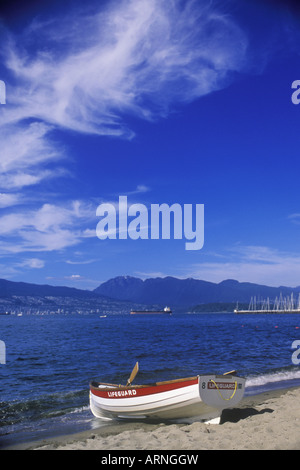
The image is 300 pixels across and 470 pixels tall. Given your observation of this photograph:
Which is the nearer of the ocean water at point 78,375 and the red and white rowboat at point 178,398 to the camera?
the red and white rowboat at point 178,398

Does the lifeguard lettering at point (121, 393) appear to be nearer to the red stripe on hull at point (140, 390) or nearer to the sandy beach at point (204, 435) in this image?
the red stripe on hull at point (140, 390)

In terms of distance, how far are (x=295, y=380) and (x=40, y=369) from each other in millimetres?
20224

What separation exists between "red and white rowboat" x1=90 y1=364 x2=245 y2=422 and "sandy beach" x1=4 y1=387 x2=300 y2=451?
429 millimetres

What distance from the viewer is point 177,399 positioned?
14.6 metres

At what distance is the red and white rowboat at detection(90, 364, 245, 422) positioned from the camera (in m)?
14.2

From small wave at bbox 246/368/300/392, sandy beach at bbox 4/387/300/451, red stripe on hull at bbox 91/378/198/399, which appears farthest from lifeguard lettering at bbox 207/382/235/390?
small wave at bbox 246/368/300/392

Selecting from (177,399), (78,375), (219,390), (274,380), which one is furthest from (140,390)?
(78,375)

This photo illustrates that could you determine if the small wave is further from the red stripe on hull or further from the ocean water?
the red stripe on hull

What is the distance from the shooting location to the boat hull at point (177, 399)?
46.7ft

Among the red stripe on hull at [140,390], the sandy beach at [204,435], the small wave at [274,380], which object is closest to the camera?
the sandy beach at [204,435]

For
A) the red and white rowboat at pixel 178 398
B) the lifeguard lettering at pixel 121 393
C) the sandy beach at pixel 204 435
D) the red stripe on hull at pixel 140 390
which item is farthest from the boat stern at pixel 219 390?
the lifeguard lettering at pixel 121 393
